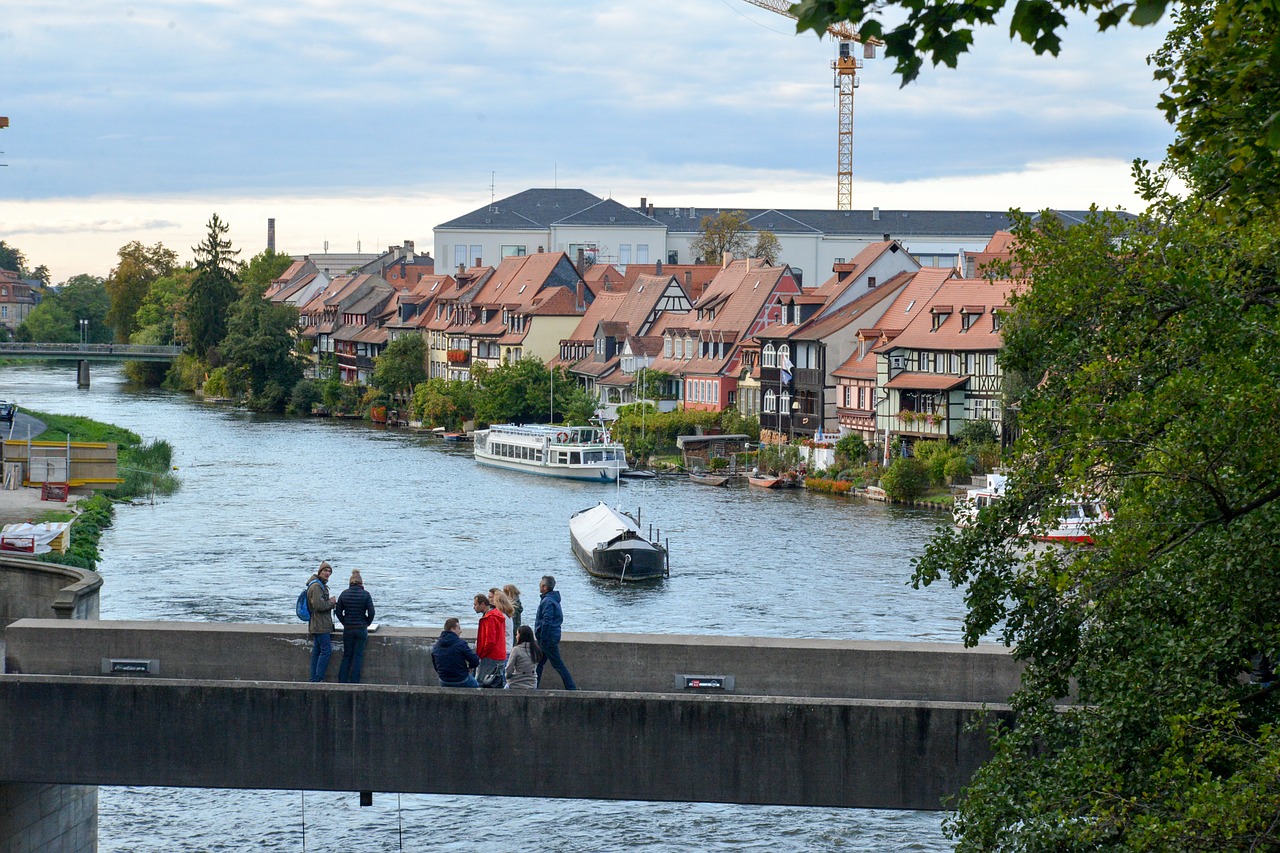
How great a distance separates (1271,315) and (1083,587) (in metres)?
2.16

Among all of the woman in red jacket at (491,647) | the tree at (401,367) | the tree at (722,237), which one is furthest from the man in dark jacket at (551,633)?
the tree at (722,237)

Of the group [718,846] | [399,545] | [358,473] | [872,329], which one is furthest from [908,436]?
[718,846]

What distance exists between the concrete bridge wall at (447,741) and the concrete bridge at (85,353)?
110 meters

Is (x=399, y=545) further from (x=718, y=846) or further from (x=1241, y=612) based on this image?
(x=1241, y=612)

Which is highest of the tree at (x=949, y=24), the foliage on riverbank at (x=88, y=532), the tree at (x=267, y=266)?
the tree at (x=267, y=266)

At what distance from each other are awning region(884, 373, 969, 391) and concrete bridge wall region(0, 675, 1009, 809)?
51189 millimetres

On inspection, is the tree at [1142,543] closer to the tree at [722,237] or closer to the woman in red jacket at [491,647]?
the woman in red jacket at [491,647]

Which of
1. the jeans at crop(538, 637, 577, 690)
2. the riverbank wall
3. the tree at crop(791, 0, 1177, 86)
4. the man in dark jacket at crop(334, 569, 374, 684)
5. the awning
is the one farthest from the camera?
the awning

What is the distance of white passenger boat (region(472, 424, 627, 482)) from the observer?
69.0 metres

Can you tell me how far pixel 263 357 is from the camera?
108188 mm

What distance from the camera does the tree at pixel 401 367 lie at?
337 feet

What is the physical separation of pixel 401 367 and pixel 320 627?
88606 millimetres

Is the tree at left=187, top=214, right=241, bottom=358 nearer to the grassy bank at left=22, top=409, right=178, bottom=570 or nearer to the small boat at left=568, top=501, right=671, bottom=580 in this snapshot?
the grassy bank at left=22, top=409, right=178, bottom=570

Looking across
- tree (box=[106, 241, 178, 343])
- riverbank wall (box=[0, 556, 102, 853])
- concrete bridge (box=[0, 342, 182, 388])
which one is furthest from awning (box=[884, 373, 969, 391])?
tree (box=[106, 241, 178, 343])
